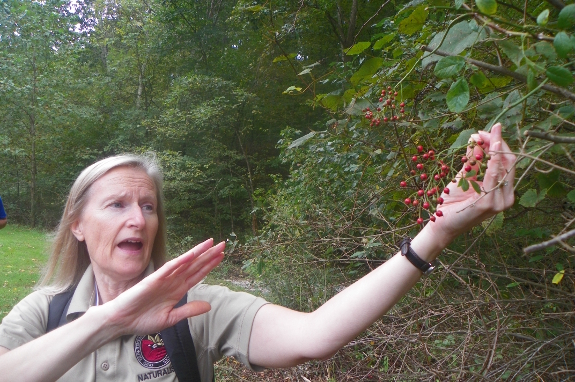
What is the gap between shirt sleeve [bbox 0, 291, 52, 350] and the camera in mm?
1580

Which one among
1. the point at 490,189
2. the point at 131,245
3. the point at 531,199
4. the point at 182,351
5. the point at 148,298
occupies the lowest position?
the point at 531,199

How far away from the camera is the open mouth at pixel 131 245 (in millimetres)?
1808

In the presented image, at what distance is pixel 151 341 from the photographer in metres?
→ 1.65

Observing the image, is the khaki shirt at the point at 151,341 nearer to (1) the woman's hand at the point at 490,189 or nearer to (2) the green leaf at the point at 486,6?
(1) the woman's hand at the point at 490,189

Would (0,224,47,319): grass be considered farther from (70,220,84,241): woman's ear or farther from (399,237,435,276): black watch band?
(399,237,435,276): black watch band

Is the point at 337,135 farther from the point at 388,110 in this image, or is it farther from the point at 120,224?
the point at 120,224

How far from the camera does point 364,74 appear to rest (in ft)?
6.54

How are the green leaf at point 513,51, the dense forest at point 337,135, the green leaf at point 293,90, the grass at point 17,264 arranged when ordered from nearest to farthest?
the green leaf at point 513,51, the dense forest at point 337,135, the green leaf at point 293,90, the grass at point 17,264

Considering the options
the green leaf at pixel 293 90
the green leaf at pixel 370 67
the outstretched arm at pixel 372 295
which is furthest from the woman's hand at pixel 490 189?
the green leaf at pixel 293 90

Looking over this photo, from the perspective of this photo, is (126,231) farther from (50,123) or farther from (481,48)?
(50,123)

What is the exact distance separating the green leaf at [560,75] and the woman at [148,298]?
0.59ft

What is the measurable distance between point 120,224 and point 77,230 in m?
0.30

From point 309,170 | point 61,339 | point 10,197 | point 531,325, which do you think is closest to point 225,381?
point 309,170

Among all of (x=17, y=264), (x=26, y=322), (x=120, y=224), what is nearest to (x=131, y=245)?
(x=120, y=224)
